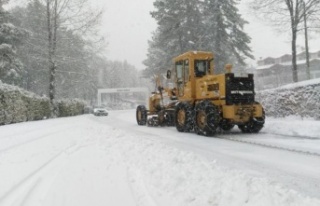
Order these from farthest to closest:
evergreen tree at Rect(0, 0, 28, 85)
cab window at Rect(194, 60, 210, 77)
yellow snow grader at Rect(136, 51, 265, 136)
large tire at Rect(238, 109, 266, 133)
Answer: evergreen tree at Rect(0, 0, 28, 85)
cab window at Rect(194, 60, 210, 77)
large tire at Rect(238, 109, 266, 133)
yellow snow grader at Rect(136, 51, 265, 136)

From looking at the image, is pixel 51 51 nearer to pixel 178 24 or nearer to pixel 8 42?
pixel 8 42

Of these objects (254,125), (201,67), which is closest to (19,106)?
(201,67)

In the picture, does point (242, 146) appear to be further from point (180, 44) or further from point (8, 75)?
point (8, 75)

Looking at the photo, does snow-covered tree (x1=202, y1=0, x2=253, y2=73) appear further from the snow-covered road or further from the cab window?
the snow-covered road

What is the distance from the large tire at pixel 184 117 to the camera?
16797mm

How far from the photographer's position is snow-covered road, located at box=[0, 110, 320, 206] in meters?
5.80

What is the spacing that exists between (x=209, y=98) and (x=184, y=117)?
158 centimetres

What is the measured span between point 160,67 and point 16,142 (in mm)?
33091

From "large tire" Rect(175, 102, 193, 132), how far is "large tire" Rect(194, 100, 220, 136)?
977mm

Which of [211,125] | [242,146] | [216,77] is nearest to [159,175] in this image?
[242,146]

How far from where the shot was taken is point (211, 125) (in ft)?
49.3

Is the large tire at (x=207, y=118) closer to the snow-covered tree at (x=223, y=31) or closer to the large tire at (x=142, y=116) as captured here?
the large tire at (x=142, y=116)

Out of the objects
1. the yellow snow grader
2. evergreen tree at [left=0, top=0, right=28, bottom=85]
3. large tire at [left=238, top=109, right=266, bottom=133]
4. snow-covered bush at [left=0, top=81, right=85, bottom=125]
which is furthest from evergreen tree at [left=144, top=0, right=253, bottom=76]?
large tire at [left=238, top=109, right=266, bottom=133]

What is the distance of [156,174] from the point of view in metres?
7.49
